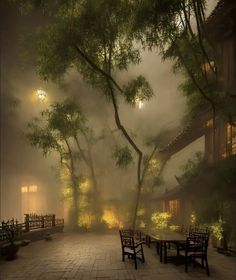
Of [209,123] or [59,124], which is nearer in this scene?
[209,123]

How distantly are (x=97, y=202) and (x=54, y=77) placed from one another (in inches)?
623

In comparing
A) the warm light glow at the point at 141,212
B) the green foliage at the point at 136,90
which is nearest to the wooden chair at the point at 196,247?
the green foliage at the point at 136,90

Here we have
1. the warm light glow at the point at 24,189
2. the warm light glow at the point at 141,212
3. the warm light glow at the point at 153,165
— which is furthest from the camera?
the warm light glow at the point at 24,189

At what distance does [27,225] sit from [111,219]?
11021 mm

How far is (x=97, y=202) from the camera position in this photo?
97.4 ft

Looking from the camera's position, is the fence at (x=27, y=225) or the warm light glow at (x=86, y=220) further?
the warm light glow at (x=86, y=220)

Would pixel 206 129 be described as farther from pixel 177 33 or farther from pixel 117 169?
pixel 117 169

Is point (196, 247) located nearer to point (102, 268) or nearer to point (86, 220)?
point (102, 268)

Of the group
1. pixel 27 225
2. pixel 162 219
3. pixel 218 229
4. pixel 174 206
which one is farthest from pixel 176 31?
pixel 27 225

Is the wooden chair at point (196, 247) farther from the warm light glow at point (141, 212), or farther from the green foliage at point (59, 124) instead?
the warm light glow at point (141, 212)

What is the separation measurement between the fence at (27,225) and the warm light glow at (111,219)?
4158 millimetres

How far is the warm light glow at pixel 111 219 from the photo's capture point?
95.2 ft

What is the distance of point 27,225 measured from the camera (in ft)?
64.3

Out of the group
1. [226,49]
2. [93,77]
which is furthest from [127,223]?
[226,49]
